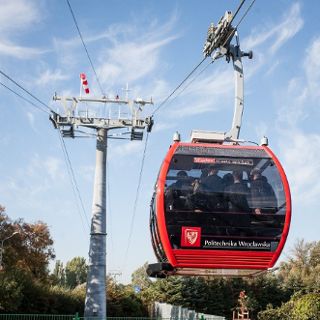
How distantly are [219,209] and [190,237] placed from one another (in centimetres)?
76

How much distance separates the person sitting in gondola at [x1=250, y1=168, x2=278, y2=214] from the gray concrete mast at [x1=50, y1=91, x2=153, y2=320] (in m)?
16.4

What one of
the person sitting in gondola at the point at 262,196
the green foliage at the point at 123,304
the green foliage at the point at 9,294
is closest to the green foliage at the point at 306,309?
the green foliage at the point at 123,304

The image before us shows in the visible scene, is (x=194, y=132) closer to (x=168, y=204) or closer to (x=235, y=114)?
(x=235, y=114)

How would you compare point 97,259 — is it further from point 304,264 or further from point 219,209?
point 304,264

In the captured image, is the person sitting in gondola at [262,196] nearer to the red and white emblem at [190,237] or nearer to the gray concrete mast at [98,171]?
the red and white emblem at [190,237]

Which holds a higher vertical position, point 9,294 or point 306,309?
point 9,294

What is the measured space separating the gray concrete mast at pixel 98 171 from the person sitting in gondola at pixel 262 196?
16.4 metres

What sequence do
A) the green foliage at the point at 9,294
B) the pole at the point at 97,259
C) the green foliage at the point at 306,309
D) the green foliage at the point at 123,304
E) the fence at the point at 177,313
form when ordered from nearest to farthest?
1. the green foliage at the point at 306,309
2. the fence at the point at 177,313
3. the pole at the point at 97,259
4. the green foliage at the point at 9,294
5. the green foliage at the point at 123,304

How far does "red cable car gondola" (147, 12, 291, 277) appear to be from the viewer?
1016cm

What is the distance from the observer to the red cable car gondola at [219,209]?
10.2 metres

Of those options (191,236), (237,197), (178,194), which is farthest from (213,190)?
(191,236)

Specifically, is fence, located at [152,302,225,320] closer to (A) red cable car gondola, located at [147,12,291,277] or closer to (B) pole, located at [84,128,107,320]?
(B) pole, located at [84,128,107,320]

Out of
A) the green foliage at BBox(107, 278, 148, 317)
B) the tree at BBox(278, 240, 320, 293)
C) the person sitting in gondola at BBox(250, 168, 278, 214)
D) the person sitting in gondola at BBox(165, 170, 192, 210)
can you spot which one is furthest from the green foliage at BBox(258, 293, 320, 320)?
the tree at BBox(278, 240, 320, 293)

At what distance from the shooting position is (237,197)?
33.9ft
